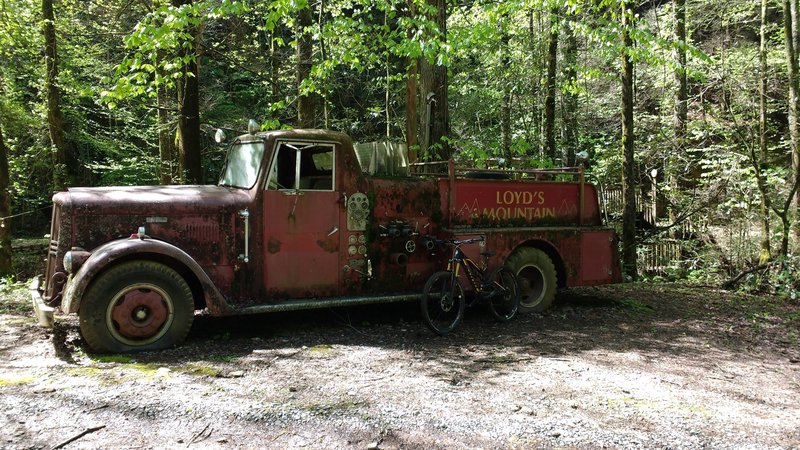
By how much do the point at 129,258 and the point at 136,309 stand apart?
0.48 metres

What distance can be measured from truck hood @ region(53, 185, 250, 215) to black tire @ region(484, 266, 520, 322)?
315 centimetres

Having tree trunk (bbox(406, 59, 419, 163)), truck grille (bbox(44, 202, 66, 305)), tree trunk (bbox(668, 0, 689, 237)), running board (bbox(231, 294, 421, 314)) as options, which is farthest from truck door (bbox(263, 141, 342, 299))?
tree trunk (bbox(668, 0, 689, 237))

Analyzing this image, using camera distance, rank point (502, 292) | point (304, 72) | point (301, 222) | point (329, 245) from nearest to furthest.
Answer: point (301, 222), point (329, 245), point (502, 292), point (304, 72)

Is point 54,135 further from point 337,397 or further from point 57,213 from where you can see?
point 337,397

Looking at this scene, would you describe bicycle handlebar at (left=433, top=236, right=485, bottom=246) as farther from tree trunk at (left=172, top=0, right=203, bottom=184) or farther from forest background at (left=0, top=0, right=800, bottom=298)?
tree trunk at (left=172, top=0, right=203, bottom=184)

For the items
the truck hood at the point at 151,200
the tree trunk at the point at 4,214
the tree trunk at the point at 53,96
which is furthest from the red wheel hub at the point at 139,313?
the tree trunk at the point at 53,96

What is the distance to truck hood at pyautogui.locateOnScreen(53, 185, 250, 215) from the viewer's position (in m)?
5.47

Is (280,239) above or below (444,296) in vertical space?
above

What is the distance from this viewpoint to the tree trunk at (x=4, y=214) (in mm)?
10391

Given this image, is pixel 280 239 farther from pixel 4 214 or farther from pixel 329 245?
pixel 4 214

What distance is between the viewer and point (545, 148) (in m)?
15.7

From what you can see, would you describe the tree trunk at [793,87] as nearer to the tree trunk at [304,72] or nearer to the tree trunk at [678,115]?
the tree trunk at [678,115]

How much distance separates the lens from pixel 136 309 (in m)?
5.36

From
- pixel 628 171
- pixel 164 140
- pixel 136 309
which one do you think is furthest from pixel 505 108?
pixel 136 309
